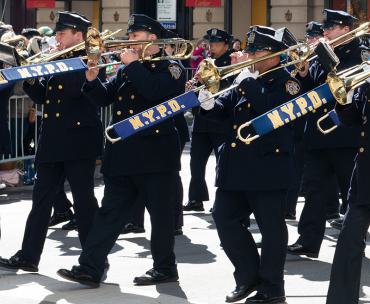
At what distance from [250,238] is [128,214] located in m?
0.92

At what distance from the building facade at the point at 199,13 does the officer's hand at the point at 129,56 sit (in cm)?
2019

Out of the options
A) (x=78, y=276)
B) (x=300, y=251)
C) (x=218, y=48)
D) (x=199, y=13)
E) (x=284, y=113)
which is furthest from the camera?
(x=199, y=13)

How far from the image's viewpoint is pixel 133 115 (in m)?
8.65

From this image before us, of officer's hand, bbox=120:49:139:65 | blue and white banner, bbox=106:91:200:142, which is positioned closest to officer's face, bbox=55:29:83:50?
officer's hand, bbox=120:49:139:65

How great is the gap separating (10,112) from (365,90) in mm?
6678

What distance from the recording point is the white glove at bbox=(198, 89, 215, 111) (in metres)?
8.33

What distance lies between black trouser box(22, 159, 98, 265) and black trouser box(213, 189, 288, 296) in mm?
1227

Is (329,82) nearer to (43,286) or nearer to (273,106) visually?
(273,106)

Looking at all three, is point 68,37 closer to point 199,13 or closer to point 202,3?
point 202,3

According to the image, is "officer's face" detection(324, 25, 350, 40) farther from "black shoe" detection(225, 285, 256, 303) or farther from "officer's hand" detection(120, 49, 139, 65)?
"black shoe" detection(225, 285, 256, 303)

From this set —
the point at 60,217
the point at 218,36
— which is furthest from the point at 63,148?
the point at 218,36

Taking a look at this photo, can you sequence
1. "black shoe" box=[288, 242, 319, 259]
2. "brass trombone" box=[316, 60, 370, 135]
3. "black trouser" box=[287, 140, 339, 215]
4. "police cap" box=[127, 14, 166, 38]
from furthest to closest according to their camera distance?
"black trouser" box=[287, 140, 339, 215] < "black shoe" box=[288, 242, 319, 259] < "police cap" box=[127, 14, 166, 38] < "brass trombone" box=[316, 60, 370, 135]

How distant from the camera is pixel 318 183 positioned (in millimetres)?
10039

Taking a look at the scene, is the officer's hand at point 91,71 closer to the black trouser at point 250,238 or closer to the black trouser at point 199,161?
the black trouser at point 250,238
